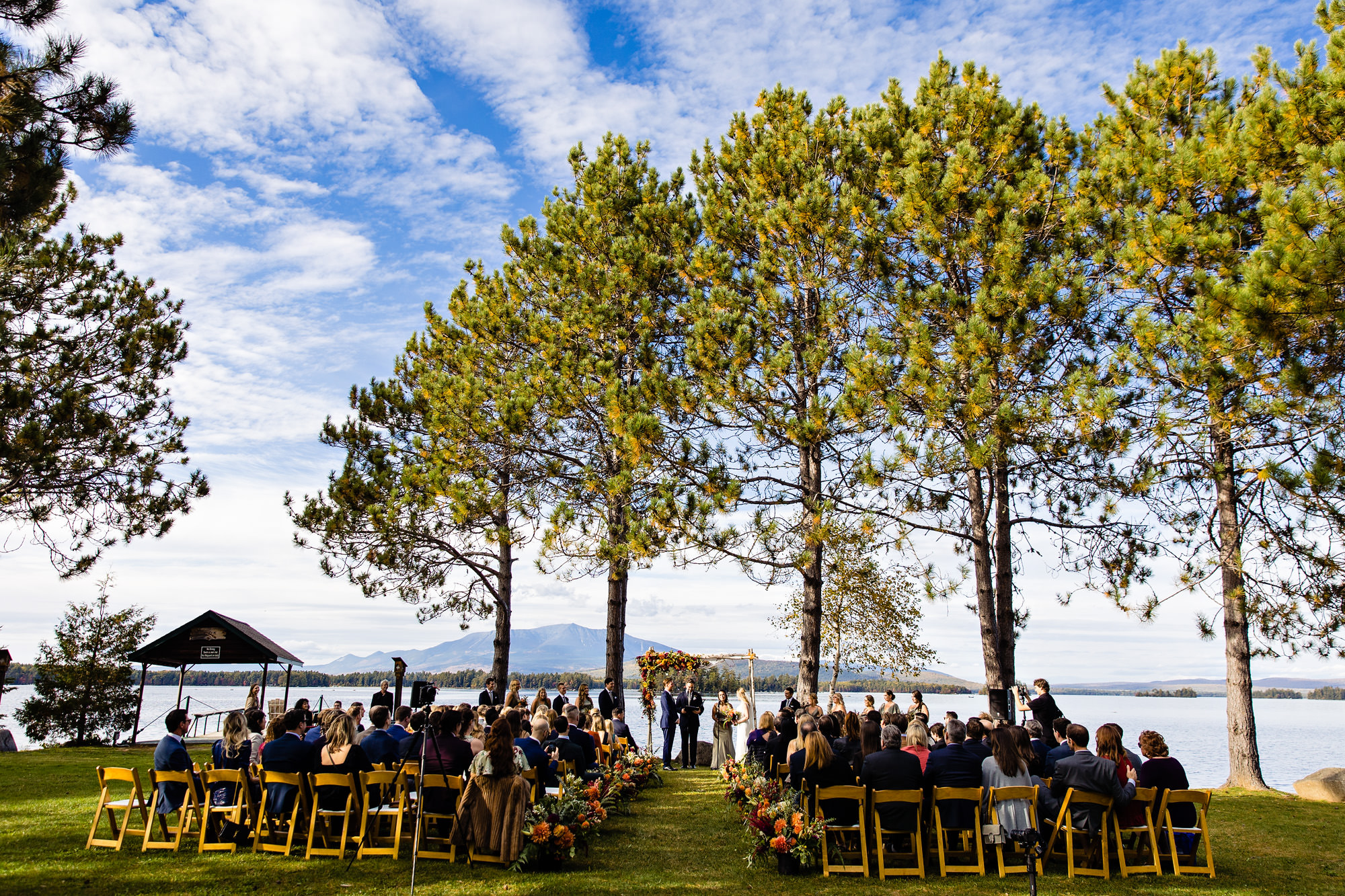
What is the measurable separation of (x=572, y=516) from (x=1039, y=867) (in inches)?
353

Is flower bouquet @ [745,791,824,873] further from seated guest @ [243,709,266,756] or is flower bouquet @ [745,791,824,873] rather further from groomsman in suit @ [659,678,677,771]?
groomsman in suit @ [659,678,677,771]

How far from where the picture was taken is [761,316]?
1323 centimetres

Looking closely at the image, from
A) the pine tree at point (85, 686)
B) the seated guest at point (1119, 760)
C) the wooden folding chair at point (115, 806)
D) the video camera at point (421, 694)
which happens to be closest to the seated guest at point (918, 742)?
the seated guest at point (1119, 760)

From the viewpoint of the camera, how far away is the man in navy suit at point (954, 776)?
254 inches

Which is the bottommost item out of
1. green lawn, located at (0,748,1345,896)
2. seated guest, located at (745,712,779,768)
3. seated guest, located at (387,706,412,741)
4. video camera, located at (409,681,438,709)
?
green lawn, located at (0,748,1345,896)

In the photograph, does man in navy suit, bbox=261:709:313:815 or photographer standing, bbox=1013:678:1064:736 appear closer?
man in navy suit, bbox=261:709:313:815

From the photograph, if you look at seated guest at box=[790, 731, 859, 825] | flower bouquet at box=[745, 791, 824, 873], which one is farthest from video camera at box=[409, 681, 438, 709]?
seated guest at box=[790, 731, 859, 825]

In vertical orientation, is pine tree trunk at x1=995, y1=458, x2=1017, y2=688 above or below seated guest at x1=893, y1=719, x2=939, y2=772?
above

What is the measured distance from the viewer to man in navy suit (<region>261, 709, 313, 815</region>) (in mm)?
6621

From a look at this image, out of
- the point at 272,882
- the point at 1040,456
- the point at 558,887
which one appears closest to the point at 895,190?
the point at 1040,456

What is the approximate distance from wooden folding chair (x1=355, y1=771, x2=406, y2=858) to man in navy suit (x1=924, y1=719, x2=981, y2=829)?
4.24m

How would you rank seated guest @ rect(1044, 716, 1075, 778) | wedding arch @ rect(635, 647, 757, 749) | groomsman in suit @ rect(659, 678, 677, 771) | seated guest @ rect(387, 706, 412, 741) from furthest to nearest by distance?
wedding arch @ rect(635, 647, 757, 749)
groomsman in suit @ rect(659, 678, 677, 771)
seated guest @ rect(387, 706, 412, 741)
seated guest @ rect(1044, 716, 1075, 778)

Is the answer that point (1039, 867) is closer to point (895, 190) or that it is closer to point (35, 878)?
point (35, 878)

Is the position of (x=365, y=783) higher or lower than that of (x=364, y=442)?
lower
